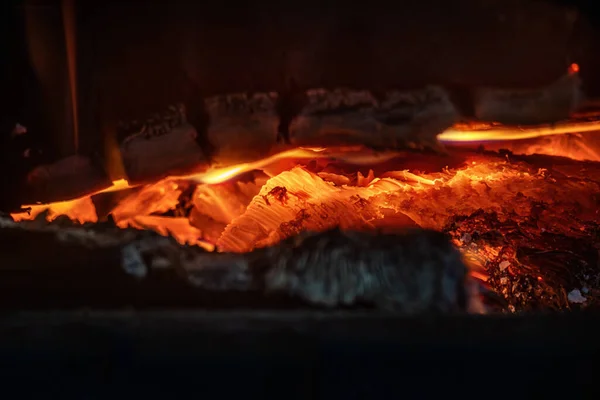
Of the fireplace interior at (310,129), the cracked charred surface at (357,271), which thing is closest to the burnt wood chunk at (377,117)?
the fireplace interior at (310,129)

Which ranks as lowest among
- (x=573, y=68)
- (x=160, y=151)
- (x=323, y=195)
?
(x=323, y=195)

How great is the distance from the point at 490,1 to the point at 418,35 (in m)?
0.15

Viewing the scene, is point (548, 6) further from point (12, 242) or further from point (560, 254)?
point (12, 242)

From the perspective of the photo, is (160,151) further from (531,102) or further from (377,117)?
(531,102)

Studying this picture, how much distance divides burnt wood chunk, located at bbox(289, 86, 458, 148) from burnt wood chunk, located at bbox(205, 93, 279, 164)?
0.05 metres

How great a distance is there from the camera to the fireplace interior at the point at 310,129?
101 cm

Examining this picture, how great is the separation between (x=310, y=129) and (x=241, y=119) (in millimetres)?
142

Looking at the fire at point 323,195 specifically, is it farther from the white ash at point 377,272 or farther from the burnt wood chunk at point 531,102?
the white ash at point 377,272

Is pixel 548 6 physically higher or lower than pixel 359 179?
higher

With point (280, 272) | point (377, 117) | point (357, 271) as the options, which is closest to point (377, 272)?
point (357, 271)

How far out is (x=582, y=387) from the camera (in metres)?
0.62

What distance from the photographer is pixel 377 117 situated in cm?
104

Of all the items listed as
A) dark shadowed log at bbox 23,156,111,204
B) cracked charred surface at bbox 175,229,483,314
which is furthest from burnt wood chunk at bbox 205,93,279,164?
cracked charred surface at bbox 175,229,483,314

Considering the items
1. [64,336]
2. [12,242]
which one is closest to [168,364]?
[64,336]
